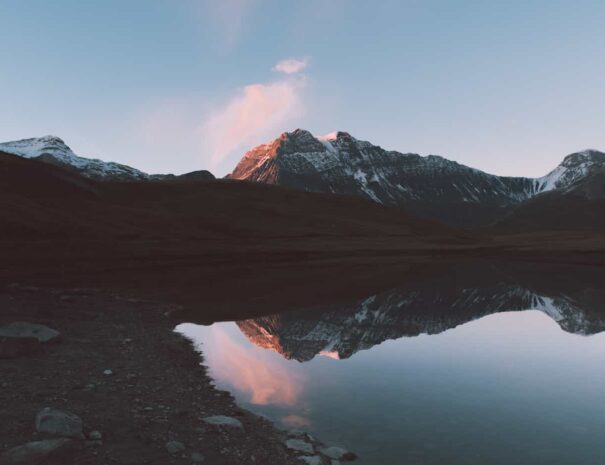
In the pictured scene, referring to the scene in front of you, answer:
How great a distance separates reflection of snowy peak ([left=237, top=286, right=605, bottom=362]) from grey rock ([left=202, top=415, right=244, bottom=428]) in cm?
1049

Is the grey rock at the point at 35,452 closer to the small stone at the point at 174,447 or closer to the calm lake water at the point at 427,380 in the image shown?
the small stone at the point at 174,447

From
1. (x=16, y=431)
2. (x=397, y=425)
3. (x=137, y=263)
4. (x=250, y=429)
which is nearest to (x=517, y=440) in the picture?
(x=397, y=425)

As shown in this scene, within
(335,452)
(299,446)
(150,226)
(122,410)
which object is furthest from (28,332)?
(150,226)

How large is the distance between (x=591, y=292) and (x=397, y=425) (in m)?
42.3

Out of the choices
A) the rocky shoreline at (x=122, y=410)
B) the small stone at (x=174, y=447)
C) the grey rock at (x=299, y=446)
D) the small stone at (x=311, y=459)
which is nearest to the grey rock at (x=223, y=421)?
the rocky shoreline at (x=122, y=410)

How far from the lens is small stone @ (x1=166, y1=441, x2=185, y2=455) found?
12336 millimetres

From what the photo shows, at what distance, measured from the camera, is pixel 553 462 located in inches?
516

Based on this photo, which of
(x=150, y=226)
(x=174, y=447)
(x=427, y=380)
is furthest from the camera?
(x=150, y=226)

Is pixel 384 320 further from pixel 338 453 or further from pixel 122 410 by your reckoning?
pixel 122 410

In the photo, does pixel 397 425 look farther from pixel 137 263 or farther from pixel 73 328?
pixel 137 263

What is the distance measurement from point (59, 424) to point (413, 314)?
98.2 ft

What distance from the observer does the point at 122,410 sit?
14.9 meters

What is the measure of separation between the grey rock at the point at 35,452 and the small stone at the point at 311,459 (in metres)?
5.96

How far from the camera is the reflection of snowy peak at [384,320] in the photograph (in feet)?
93.1
